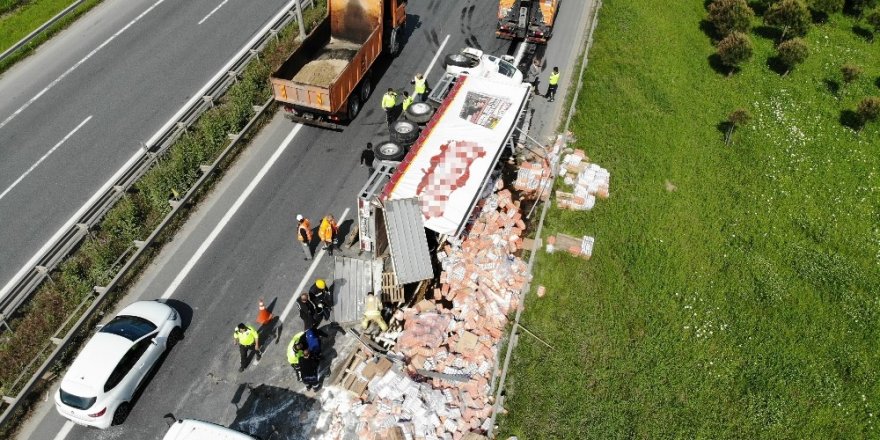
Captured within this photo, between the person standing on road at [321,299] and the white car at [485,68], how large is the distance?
378 inches

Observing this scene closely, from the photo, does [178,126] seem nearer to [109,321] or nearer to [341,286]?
[109,321]

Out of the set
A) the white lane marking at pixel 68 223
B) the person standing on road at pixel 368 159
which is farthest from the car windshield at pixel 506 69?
the white lane marking at pixel 68 223

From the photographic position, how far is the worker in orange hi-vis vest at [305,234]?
1555 centimetres

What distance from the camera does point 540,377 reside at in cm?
1475

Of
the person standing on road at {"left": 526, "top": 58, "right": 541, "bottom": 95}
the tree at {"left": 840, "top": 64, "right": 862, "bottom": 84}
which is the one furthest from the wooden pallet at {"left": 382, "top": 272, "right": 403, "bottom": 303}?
the tree at {"left": 840, "top": 64, "right": 862, "bottom": 84}

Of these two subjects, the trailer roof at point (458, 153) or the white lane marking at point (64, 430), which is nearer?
the white lane marking at point (64, 430)

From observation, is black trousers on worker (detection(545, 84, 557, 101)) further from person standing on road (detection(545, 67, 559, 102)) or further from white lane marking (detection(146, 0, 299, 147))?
white lane marking (detection(146, 0, 299, 147))

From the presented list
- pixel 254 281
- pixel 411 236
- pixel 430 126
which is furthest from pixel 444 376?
pixel 430 126

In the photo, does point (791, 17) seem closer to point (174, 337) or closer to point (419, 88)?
point (419, 88)

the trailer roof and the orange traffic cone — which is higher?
the trailer roof

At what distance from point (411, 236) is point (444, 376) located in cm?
366

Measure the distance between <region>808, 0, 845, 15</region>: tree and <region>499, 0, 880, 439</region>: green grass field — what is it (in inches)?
177

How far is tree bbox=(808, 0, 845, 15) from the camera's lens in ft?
91.2

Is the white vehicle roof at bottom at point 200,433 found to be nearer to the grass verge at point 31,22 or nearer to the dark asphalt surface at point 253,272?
the dark asphalt surface at point 253,272
